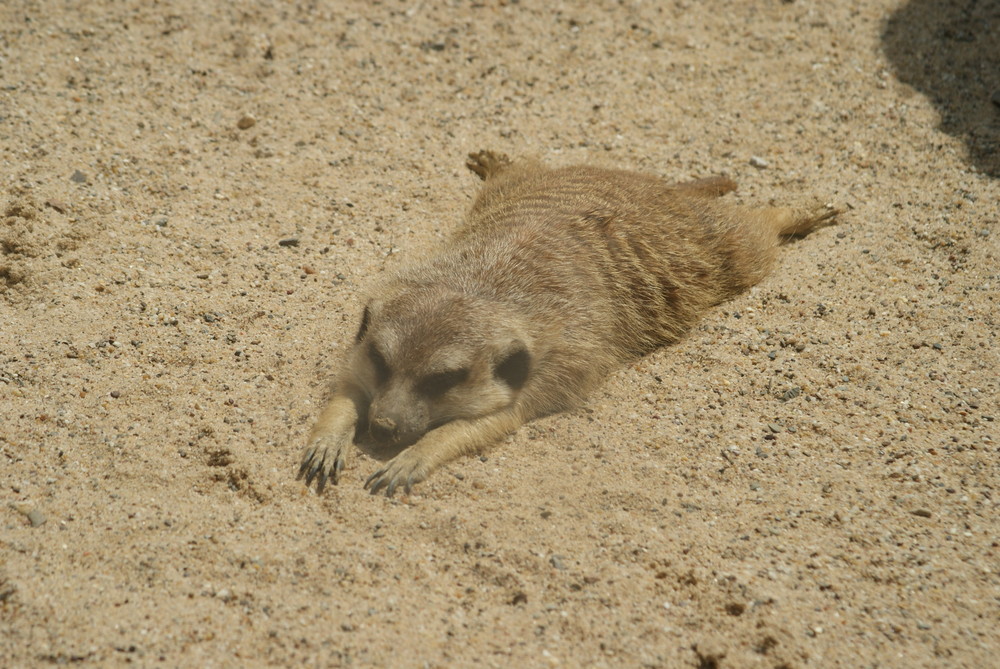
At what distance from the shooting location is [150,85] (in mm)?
5430

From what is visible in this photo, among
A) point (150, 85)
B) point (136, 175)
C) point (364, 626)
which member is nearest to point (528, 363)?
point (364, 626)

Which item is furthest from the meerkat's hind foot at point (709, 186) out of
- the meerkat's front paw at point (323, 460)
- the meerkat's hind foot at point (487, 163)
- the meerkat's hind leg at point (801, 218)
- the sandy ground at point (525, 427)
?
the meerkat's front paw at point (323, 460)

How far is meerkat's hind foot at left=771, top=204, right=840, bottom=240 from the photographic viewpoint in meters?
4.95

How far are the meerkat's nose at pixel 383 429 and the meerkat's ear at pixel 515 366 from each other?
56cm

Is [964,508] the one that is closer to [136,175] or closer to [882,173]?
[882,173]

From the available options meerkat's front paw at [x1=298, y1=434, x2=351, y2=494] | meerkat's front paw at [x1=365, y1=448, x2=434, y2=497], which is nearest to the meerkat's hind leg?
meerkat's front paw at [x1=365, y1=448, x2=434, y2=497]

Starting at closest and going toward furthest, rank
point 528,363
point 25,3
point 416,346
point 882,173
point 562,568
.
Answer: point 562,568, point 416,346, point 528,363, point 882,173, point 25,3

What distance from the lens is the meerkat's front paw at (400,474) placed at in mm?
3322

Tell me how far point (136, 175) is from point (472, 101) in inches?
92.4

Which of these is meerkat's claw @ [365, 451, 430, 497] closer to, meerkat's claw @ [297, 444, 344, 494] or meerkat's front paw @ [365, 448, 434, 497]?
meerkat's front paw @ [365, 448, 434, 497]

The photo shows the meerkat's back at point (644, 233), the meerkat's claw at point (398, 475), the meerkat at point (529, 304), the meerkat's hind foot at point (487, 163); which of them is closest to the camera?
the meerkat's claw at point (398, 475)

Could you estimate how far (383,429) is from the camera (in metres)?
3.34

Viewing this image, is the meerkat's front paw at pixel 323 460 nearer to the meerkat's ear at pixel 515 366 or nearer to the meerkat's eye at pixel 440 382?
the meerkat's eye at pixel 440 382

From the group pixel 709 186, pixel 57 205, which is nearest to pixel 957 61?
pixel 709 186
